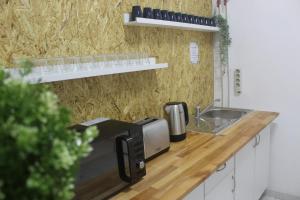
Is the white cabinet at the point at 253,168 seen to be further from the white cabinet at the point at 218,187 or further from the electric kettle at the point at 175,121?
the electric kettle at the point at 175,121

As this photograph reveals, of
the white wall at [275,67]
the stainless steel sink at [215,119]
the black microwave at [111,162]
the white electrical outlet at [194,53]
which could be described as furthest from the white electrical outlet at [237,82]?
the black microwave at [111,162]

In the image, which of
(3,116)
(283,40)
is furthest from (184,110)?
(3,116)

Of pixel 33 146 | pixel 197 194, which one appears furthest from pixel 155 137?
pixel 33 146

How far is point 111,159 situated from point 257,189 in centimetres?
177

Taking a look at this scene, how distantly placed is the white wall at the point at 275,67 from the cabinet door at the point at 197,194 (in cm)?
161

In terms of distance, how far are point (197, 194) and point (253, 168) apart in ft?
3.61

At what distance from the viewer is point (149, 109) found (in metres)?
2.14

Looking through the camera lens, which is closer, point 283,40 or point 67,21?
point 67,21

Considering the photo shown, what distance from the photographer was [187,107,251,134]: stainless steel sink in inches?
90.4

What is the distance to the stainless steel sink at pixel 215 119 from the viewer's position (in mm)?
2295

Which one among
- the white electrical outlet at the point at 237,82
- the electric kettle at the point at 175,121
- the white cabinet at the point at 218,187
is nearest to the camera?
the white cabinet at the point at 218,187

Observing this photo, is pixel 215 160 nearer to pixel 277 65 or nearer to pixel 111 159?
pixel 111 159

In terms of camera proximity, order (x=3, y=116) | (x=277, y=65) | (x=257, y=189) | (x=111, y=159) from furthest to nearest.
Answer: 1. (x=277, y=65)
2. (x=257, y=189)
3. (x=111, y=159)
4. (x=3, y=116)

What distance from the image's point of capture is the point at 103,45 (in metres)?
1.72
